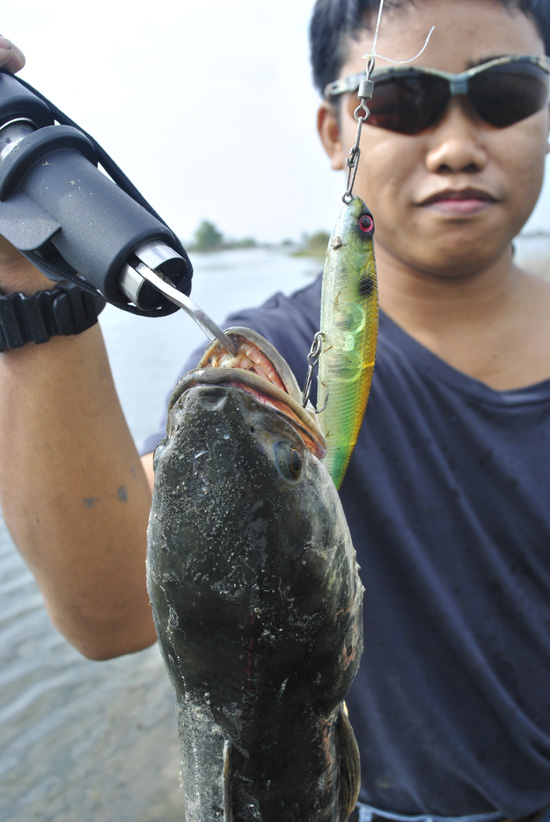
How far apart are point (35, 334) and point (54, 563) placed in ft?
2.61

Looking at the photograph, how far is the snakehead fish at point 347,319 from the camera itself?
153 cm

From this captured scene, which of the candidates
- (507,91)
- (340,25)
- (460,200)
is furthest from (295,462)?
(340,25)

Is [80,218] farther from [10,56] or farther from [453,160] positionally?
[453,160]

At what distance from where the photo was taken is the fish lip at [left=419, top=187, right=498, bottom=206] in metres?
2.41

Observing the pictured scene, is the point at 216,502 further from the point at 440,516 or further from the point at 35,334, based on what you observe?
the point at 440,516

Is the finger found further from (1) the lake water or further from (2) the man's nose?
(1) the lake water

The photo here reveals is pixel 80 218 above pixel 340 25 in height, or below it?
below

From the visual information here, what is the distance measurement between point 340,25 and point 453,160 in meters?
0.91

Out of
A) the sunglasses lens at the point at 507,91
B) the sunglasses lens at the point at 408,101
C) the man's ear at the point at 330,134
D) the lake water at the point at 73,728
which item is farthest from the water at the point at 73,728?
the sunglasses lens at the point at 507,91

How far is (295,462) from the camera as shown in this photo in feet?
4.28

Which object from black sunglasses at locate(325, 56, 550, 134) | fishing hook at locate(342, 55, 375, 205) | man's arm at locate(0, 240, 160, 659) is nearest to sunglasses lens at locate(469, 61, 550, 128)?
black sunglasses at locate(325, 56, 550, 134)

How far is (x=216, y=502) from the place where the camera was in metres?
1.25

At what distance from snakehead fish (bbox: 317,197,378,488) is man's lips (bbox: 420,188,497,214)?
1.03 meters

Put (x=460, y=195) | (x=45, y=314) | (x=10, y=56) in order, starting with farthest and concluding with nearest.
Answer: (x=460, y=195) < (x=45, y=314) < (x=10, y=56)
